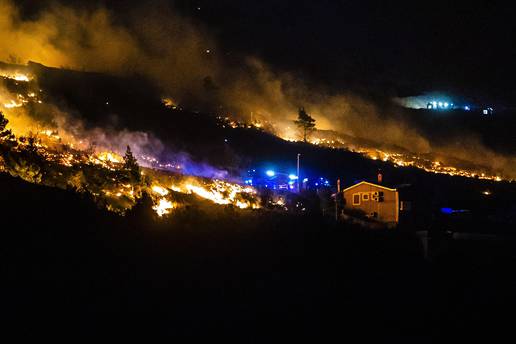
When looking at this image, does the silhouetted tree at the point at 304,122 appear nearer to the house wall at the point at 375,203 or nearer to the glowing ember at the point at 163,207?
the house wall at the point at 375,203

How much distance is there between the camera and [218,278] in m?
13.8

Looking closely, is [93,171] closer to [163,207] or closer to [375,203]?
[163,207]

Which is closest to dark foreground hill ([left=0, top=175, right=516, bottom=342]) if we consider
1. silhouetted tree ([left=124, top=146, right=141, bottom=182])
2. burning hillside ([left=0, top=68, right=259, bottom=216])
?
burning hillside ([left=0, top=68, right=259, bottom=216])

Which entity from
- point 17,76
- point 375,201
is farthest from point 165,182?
point 17,76

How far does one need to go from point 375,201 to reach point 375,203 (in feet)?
0.47

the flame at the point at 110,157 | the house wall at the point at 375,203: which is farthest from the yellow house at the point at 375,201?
the flame at the point at 110,157

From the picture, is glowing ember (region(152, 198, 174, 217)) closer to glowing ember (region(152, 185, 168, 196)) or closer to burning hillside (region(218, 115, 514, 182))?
glowing ember (region(152, 185, 168, 196))

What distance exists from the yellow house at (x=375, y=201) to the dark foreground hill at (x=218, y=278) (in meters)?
8.43

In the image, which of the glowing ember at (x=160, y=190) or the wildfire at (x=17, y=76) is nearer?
the glowing ember at (x=160, y=190)

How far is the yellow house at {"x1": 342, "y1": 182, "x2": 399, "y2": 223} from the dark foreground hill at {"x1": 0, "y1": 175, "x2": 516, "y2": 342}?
8426 millimetres

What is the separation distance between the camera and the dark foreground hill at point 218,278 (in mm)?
10070

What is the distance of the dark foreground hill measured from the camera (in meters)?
10.1

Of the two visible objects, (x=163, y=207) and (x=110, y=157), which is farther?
(x=110, y=157)

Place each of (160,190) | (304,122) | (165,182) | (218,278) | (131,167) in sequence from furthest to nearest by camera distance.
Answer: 1. (304,122)
2. (165,182)
3. (160,190)
4. (131,167)
5. (218,278)
